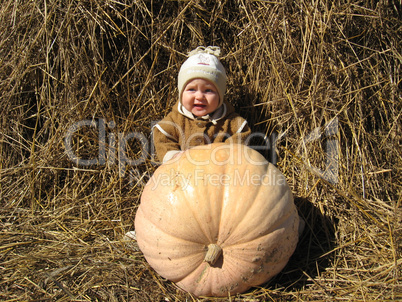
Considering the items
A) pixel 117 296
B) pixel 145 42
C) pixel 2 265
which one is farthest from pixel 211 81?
pixel 2 265

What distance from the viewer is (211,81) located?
2.25 m

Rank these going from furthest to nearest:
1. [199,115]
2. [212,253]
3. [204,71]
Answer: [199,115]
[204,71]
[212,253]

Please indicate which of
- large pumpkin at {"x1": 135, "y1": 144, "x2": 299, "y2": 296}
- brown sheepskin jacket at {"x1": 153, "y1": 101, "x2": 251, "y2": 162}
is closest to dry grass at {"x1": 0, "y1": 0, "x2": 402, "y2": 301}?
large pumpkin at {"x1": 135, "y1": 144, "x2": 299, "y2": 296}

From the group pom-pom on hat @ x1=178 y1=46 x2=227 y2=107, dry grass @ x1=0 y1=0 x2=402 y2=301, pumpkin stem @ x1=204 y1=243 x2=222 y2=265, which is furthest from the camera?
pom-pom on hat @ x1=178 y1=46 x2=227 y2=107

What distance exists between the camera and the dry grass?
2.04 meters

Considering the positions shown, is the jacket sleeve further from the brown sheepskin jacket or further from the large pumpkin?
the large pumpkin

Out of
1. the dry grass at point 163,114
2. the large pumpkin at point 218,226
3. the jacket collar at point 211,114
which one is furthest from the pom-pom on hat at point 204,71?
the large pumpkin at point 218,226

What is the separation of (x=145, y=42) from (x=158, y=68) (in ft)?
0.80

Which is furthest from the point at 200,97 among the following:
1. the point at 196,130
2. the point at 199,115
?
the point at 196,130

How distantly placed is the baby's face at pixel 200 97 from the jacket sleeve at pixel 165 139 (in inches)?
8.2

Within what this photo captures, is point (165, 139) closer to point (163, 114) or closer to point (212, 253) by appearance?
point (163, 114)

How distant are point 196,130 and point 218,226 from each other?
910 mm

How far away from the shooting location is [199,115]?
7.80 feet

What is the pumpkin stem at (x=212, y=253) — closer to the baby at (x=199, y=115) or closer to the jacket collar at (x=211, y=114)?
the baby at (x=199, y=115)
